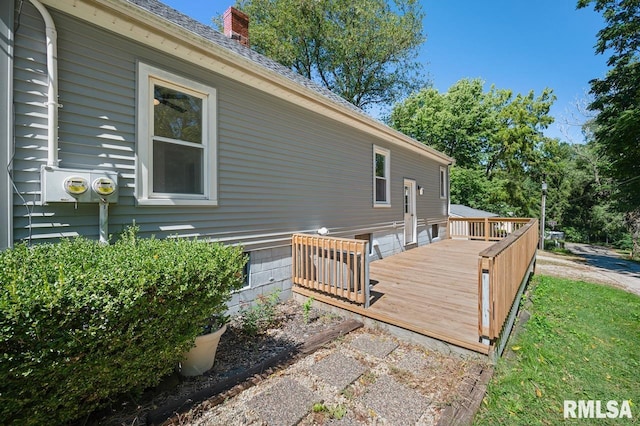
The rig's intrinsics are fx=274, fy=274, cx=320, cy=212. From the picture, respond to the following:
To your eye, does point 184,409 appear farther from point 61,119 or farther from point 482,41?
point 482,41

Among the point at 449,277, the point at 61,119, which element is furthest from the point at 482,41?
the point at 61,119

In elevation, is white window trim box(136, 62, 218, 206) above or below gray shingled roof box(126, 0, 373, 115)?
below

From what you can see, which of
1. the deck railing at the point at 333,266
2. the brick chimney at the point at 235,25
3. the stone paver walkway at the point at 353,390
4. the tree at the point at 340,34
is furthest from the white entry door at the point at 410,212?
the tree at the point at 340,34

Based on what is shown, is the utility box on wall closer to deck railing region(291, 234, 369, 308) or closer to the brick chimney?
deck railing region(291, 234, 369, 308)

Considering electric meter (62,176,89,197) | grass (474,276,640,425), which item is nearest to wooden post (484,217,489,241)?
grass (474,276,640,425)

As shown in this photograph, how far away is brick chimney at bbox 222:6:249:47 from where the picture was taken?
7.14 metres

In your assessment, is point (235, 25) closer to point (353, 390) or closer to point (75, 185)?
point (75, 185)

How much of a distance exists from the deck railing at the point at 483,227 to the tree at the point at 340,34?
11233 mm

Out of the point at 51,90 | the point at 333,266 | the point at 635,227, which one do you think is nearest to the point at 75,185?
the point at 51,90

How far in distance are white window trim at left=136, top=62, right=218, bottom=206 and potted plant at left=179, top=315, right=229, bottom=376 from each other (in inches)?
70.2

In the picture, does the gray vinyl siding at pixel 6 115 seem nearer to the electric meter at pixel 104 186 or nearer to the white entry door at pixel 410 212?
the electric meter at pixel 104 186

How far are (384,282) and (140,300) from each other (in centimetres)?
447

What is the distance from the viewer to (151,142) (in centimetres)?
352

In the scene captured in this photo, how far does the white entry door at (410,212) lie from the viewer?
10.1 m
